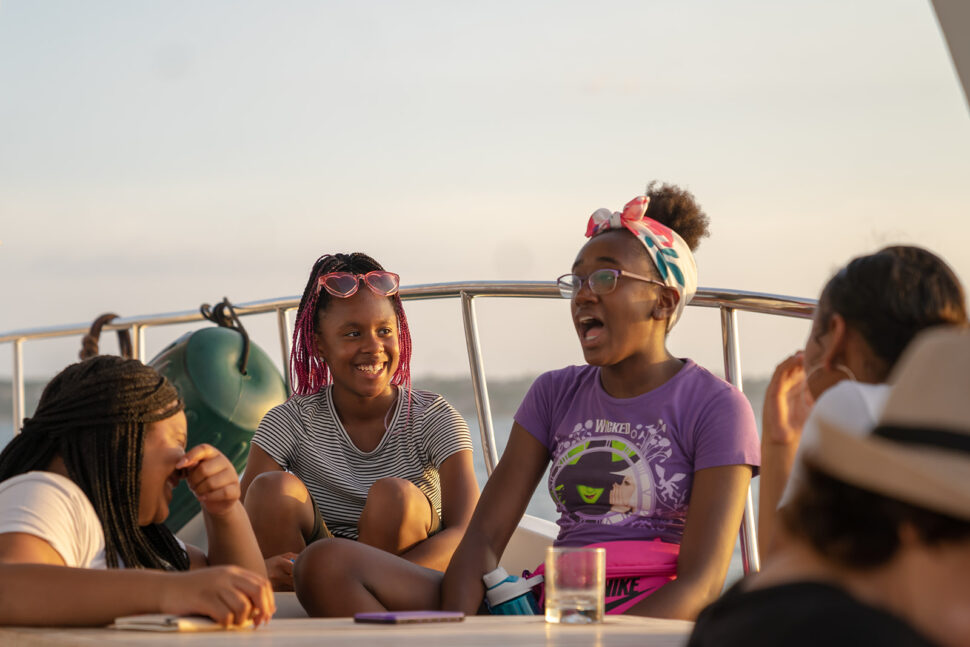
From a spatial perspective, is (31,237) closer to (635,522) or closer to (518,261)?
(518,261)

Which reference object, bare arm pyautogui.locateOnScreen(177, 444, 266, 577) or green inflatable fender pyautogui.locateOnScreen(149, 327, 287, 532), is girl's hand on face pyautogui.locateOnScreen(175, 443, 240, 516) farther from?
green inflatable fender pyautogui.locateOnScreen(149, 327, 287, 532)

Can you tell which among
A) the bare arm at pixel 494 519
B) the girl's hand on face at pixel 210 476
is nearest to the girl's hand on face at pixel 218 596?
the girl's hand on face at pixel 210 476

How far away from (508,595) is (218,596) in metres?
0.92

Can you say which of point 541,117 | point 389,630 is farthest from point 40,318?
point 389,630

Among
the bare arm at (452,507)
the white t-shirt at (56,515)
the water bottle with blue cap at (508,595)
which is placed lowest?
the water bottle with blue cap at (508,595)

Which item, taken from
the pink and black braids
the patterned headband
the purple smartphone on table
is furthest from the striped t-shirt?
the purple smartphone on table

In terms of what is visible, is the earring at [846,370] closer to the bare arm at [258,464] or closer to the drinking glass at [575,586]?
the drinking glass at [575,586]

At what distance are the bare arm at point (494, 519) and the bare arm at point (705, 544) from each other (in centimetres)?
34

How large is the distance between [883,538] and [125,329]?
412 cm

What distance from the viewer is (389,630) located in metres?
1.38

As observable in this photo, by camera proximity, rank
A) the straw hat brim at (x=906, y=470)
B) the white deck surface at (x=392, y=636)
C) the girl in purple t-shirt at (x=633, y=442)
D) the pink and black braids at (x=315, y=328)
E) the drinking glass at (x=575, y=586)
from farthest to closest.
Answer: the pink and black braids at (x=315, y=328)
the girl in purple t-shirt at (x=633, y=442)
the drinking glass at (x=575, y=586)
the white deck surface at (x=392, y=636)
the straw hat brim at (x=906, y=470)

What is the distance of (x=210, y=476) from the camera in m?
1.83

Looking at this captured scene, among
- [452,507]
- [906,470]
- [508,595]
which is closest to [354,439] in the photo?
[452,507]

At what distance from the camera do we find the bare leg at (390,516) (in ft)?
8.30
